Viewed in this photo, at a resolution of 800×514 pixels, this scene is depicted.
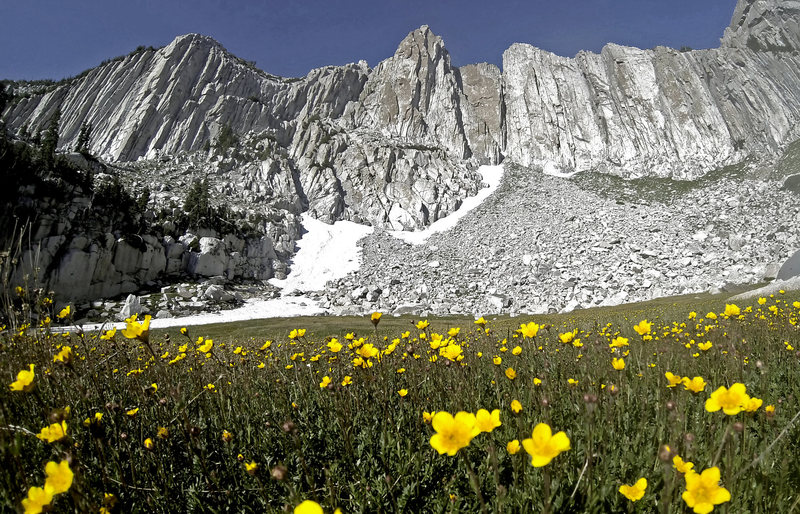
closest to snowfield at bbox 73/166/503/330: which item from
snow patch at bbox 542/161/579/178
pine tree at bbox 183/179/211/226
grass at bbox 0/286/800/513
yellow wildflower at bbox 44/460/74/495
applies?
snow patch at bbox 542/161/579/178

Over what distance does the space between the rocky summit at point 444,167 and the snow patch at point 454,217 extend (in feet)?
7.12

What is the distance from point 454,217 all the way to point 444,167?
18184 millimetres

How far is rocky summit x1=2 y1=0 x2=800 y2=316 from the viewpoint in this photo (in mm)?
47500

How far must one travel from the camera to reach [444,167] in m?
92.8

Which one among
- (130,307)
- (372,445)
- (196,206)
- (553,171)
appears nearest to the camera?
(372,445)

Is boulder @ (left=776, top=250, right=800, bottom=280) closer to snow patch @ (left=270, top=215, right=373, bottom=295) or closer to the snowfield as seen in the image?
the snowfield

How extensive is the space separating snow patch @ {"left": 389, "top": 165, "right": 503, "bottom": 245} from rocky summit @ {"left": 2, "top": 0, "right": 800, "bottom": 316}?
217 centimetres

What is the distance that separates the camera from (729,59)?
315ft

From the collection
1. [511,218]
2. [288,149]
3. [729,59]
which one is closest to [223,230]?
[288,149]

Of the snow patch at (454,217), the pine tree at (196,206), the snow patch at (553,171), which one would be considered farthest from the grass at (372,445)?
the snow patch at (553,171)

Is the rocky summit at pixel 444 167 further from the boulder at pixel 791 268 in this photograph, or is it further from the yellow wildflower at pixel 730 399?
the yellow wildflower at pixel 730 399

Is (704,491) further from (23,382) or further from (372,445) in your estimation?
(23,382)

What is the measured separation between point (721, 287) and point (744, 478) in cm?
4752

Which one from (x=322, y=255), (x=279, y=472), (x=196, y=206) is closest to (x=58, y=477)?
(x=279, y=472)
